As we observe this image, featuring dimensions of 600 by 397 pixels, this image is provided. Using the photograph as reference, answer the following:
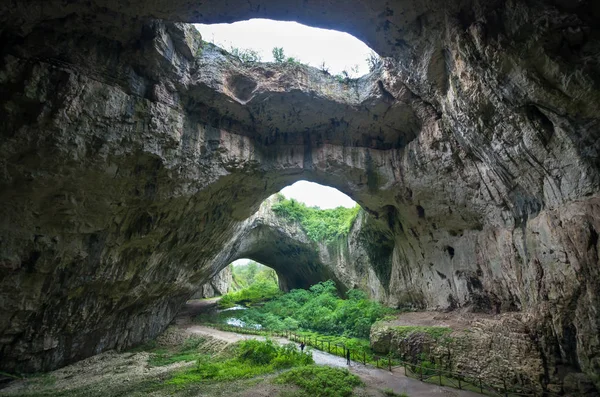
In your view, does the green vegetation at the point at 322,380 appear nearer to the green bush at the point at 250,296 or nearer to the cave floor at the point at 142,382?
the cave floor at the point at 142,382

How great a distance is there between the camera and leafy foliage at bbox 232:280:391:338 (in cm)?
1797

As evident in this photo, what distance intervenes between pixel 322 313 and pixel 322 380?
1184 cm

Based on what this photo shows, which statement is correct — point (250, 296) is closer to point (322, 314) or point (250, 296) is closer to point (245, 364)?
point (322, 314)

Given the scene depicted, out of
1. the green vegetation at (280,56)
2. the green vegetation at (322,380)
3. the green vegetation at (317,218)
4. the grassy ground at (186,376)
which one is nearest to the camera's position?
the green vegetation at (322,380)

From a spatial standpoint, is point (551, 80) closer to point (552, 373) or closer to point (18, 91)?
point (552, 373)

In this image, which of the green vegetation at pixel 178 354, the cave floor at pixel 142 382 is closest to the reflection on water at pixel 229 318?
the green vegetation at pixel 178 354

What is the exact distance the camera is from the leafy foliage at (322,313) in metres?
18.0

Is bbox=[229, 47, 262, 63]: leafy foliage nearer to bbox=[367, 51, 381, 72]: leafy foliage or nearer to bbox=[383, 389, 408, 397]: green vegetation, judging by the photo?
bbox=[367, 51, 381, 72]: leafy foliage

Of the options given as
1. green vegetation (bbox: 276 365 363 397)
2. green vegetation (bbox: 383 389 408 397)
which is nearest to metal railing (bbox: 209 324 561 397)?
green vegetation (bbox: 383 389 408 397)

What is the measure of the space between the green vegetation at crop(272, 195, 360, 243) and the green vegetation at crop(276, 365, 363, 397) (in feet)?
53.3

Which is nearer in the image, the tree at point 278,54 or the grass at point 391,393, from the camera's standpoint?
the grass at point 391,393

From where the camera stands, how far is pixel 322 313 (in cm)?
2059

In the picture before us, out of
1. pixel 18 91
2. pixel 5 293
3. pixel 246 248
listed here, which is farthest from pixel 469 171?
pixel 246 248

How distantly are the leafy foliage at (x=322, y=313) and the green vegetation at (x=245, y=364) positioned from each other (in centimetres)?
683
